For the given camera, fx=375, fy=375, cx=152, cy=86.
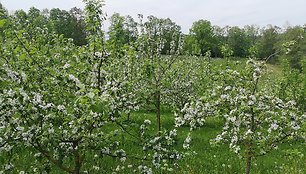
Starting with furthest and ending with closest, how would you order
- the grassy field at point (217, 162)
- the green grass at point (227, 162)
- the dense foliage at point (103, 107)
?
the green grass at point (227, 162)
the grassy field at point (217, 162)
the dense foliage at point (103, 107)

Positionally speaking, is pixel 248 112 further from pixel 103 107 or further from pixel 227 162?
pixel 103 107

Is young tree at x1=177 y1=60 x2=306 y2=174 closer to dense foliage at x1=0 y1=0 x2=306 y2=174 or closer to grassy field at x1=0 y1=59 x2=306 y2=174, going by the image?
dense foliage at x1=0 y1=0 x2=306 y2=174

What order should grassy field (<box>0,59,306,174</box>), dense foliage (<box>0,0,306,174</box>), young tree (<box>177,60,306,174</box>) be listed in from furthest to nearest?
grassy field (<box>0,59,306,174</box>)
young tree (<box>177,60,306,174</box>)
dense foliage (<box>0,0,306,174</box>)

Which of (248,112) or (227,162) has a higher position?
(248,112)

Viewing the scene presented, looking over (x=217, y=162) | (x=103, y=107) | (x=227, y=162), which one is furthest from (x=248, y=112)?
(x=103, y=107)

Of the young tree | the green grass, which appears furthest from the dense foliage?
the green grass

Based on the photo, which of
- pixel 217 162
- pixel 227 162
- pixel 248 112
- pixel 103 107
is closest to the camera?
pixel 103 107

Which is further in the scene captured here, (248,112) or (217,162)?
(217,162)

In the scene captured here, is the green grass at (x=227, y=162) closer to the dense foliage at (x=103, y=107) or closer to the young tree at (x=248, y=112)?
the dense foliage at (x=103, y=107)

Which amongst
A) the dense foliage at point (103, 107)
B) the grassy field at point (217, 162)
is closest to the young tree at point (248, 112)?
the dense foliage at point (103, 107)

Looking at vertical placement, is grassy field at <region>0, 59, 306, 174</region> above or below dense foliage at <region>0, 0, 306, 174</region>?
below

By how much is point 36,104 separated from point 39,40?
699cm

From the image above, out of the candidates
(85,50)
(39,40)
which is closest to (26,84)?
(85,50)

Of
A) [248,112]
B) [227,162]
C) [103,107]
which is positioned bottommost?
[227,162]
